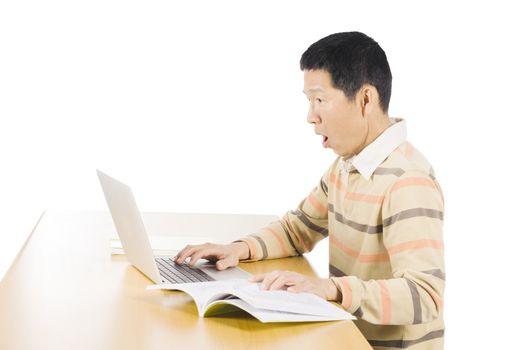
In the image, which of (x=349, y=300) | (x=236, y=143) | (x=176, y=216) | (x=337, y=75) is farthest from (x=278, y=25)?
(x=349, y=300)

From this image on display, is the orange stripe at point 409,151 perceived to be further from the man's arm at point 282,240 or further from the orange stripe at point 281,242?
the orange stripe at point 281,242

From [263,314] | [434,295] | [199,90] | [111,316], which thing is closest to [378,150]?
[434,295]

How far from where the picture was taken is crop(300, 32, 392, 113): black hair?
2.36 metres

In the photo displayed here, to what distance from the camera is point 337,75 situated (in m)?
2.36

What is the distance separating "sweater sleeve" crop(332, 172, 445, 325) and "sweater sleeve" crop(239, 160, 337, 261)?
1.40 ft

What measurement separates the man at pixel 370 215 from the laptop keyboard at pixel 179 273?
0.03 meters

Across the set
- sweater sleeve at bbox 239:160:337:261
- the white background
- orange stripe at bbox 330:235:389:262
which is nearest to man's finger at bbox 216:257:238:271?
sweater sleeve at bbox 239:160:337:261

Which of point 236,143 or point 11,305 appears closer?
point 11,305

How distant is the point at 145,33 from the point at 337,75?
2626 mm

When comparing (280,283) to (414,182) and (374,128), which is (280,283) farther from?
(374,128)

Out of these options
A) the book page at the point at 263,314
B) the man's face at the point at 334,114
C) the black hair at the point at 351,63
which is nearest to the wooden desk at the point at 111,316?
the book page at the point at 263,314

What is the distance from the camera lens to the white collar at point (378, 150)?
92.3 inches

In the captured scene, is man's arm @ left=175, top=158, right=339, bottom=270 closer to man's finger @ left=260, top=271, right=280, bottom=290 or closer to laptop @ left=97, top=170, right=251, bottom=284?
laptop @ left=97, top=170, right=251, bottom=284

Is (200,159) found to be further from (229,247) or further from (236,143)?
(229,247)
